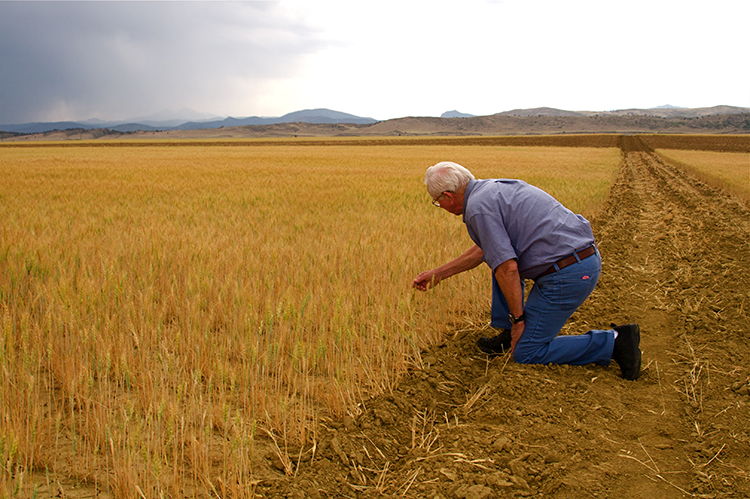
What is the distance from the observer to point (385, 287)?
4.14m

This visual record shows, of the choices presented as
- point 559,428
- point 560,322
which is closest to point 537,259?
point 560,322

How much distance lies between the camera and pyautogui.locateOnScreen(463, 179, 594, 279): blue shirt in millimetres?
2998

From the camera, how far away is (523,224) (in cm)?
312

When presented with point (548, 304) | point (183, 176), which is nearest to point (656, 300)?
point (548, 304)

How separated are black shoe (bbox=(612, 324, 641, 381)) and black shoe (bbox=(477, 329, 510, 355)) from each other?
0.76 meters

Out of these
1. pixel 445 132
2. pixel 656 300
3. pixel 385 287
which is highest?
pixel 445 132

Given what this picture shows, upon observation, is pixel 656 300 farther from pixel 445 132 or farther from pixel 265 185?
pixel 445 132

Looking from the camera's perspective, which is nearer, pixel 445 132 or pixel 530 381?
pixel 530 381

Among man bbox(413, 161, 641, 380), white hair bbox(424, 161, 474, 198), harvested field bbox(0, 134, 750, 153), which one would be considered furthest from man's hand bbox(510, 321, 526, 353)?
harvested field bbox(0, 134, 750, 153)

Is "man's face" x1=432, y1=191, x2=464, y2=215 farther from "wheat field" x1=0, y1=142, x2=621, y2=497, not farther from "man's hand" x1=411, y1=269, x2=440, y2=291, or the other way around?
"wheat field" x1=0, y1=142, x2=621, y2=497

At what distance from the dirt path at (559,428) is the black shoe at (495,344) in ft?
0.36

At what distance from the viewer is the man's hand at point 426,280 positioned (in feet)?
11.5

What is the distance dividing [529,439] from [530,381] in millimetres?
641

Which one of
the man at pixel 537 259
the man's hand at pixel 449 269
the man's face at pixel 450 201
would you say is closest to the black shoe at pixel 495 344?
the man at pixel 537 259
